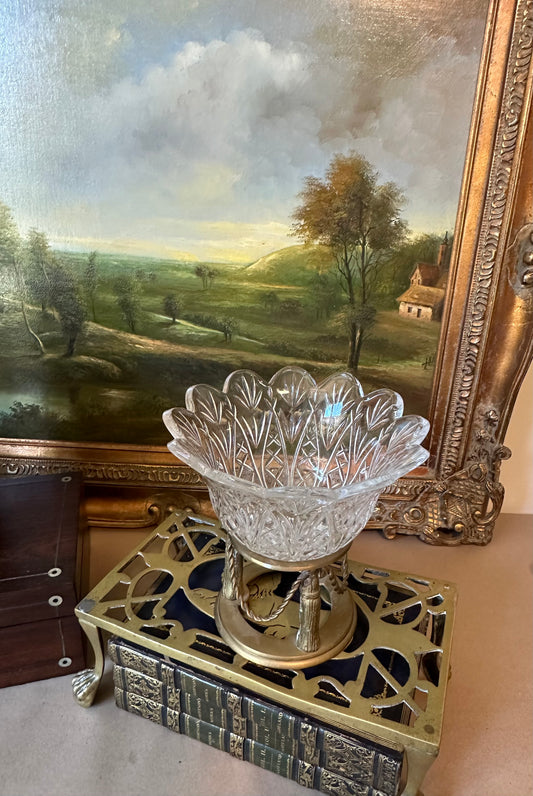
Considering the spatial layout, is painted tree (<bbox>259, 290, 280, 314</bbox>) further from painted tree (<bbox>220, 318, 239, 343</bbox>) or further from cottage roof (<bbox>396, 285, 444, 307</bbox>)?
cottage roof (<bbox>396, 285, 444, 307</bbox>)

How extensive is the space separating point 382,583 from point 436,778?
0.25 meters

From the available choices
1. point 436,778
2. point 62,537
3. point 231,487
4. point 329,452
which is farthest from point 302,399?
point 436,778

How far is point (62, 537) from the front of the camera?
2.89 feet

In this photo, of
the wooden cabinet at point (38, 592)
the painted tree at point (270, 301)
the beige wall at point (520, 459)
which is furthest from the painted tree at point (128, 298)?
the beige wall at point (520, 459)

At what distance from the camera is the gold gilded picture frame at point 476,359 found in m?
0.81

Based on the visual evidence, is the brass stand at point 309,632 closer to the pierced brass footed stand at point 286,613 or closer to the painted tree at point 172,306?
the pierced brass footed stand at point 286,613

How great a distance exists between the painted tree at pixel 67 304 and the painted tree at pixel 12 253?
5cm

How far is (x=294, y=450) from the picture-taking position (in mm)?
892

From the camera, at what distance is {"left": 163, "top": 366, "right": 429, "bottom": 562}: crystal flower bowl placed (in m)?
0.65

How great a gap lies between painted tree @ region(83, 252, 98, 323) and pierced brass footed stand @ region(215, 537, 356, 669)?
503 millimetres

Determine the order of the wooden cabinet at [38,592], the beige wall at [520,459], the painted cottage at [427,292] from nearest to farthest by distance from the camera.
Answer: the wooden cabinet at [38,592] → the painted cottage at [427,292] → the beige wall at [520,459]

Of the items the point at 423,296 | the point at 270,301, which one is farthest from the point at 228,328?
the point at 423,296

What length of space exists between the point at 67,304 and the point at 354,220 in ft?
1.71

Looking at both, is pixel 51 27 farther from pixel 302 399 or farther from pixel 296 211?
pixel 302 399
